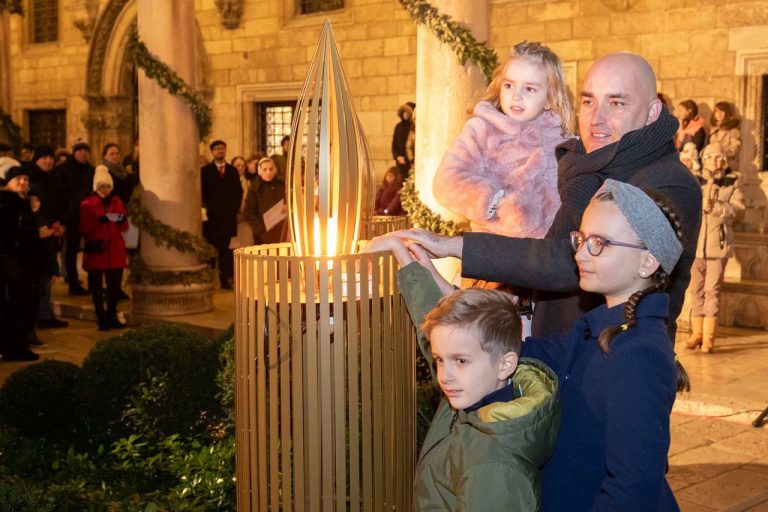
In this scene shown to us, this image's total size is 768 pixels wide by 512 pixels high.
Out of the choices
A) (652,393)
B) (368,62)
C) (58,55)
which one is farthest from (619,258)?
(58,55)

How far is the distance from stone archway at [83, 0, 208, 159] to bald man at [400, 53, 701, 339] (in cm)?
1727

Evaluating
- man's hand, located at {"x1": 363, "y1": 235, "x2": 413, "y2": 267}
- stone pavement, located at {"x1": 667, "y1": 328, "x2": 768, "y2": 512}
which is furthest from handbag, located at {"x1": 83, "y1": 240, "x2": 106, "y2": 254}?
man's hand, located at {"x1": 363, "y1": 235, "x2": 413, "y2": 267}

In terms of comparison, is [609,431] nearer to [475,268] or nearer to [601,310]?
[601,310]

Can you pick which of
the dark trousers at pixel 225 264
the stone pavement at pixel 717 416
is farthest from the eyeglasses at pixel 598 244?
the dark trousers at pixel 225 264

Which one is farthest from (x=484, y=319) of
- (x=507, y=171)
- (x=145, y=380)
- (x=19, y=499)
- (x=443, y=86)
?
(x=443, y=86)

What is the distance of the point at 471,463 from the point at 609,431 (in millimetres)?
342

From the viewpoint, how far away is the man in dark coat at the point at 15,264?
8602 mm

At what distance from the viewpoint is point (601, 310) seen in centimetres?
230

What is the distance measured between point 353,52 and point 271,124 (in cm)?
248

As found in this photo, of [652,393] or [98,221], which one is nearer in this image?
[652,393]

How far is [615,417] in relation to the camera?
6.91 feet

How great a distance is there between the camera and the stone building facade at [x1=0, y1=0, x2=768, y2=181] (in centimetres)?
1080

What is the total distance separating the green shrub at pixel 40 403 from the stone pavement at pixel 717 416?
289cm

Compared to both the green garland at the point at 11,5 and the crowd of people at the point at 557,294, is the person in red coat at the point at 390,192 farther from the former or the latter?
the crowd of people at the point at 557,294
